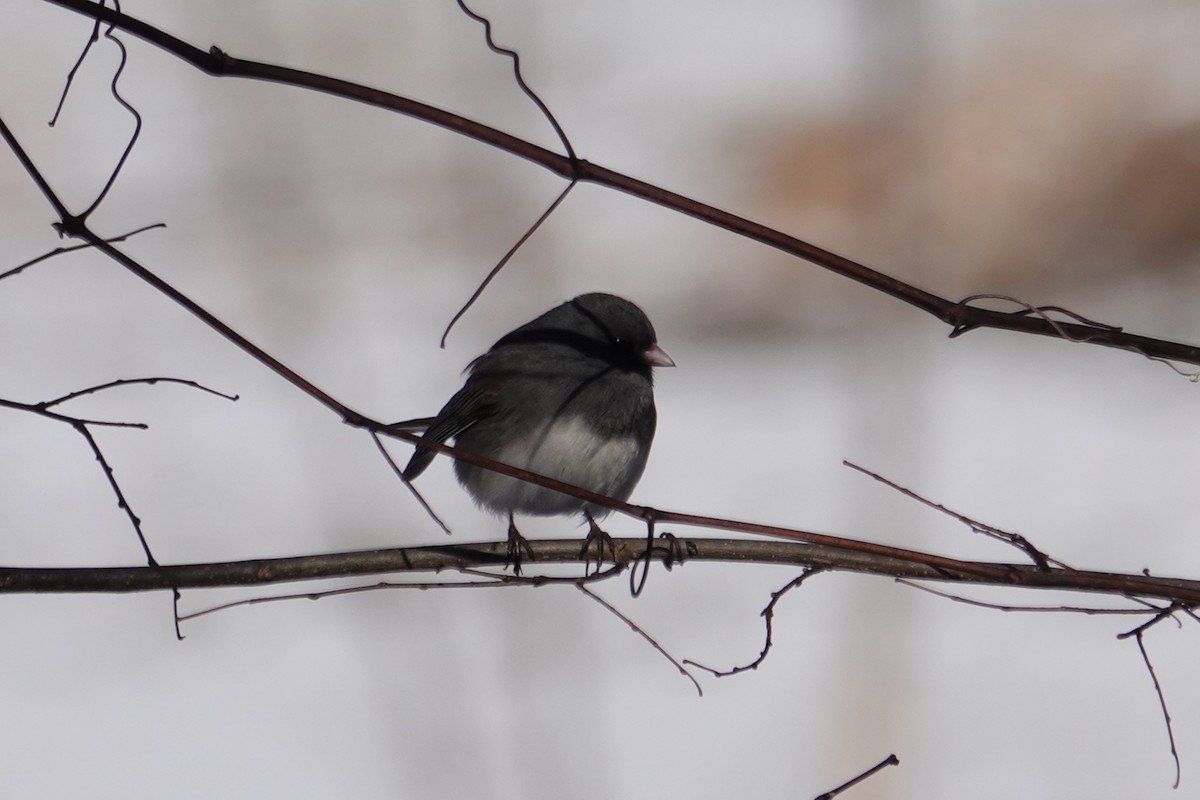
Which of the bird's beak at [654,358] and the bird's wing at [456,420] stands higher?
the bird's beak at [654,358]

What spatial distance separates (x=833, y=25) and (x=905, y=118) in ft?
1.14

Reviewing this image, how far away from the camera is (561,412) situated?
7.51ft

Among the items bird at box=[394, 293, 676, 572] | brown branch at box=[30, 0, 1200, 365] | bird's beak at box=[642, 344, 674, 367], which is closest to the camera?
brown branch at box=[30, 0, 1200, 365]

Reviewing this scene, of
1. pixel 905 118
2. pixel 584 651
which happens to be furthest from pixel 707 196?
pixel 584 651

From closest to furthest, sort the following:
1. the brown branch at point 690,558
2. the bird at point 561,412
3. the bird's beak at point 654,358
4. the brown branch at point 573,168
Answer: the brown branch at point 573,168 → the brown branch at point 690,558 → the bird at point 561,412 → the bird's beak at point 654,358

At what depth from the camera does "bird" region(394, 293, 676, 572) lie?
2.27m

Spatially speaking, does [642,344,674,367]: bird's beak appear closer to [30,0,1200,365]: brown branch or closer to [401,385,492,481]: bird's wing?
[401,385,492,481]: bird's wing

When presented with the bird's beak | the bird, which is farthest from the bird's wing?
the bird's beak

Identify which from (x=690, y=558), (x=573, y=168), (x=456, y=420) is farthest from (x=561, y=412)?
(x=573, y=168)

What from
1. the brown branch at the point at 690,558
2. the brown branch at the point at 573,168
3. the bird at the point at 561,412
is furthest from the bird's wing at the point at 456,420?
the brown branch at the point at 573,168

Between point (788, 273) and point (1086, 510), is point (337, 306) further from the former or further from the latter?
point (1086, 510)

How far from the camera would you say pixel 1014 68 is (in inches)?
135

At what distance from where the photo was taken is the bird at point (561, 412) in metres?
2.27

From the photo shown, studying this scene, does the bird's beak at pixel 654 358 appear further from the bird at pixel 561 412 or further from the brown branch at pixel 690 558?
the brown branch at pixel 690 558
